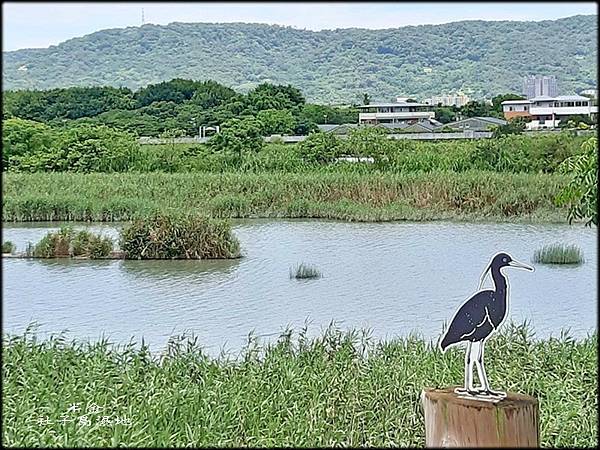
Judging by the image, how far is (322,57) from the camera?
20.6 metres

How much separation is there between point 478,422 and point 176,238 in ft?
22.6

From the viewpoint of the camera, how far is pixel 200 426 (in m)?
2.71

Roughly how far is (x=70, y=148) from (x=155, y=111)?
17.8 ft

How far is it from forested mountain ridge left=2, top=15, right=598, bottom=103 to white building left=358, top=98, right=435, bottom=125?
2.30ft

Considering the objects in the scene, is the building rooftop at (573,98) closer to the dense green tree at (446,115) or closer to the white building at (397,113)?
the dense green tree at (446,115)

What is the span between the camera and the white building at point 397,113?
27.0 m

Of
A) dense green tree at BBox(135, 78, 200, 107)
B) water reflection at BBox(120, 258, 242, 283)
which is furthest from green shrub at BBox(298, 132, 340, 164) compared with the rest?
water reflection at BBox(120, 258, 242, 283)

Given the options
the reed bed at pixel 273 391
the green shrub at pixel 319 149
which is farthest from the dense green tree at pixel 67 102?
the reed bed at pixel 273 391

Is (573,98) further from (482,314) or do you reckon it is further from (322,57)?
(482,314)

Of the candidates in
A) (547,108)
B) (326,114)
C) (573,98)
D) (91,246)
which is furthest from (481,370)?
(547,108)

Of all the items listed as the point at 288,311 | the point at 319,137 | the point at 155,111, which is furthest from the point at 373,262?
the point at 155,111

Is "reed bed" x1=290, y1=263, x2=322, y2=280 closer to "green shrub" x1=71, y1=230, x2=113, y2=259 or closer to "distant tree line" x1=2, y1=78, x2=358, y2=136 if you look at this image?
"green shrub" x1=71, y1=230, x2=113, y2=259

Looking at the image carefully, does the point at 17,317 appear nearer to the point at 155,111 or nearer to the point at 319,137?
the point at 319,137

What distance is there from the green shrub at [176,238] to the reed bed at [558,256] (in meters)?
2.80
